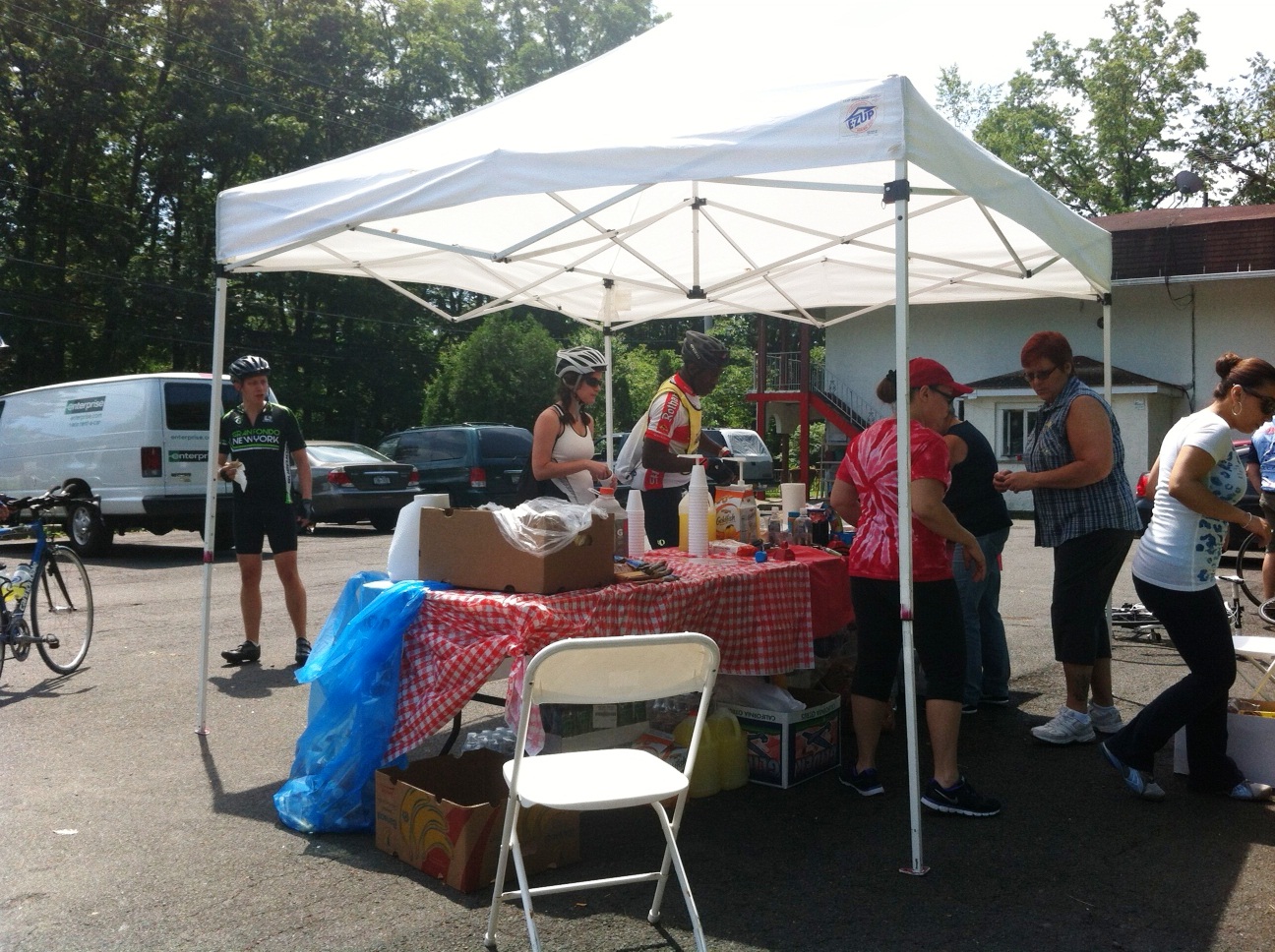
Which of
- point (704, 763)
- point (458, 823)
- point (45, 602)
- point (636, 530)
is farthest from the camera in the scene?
point (45, 602)

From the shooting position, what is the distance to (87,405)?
44.9ft

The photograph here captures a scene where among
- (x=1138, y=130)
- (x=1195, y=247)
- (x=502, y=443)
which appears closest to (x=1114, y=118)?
(x=1138, y=130)

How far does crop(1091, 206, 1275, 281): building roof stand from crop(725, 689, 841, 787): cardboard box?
71.2ft

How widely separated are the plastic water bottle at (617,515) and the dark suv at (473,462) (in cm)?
1268

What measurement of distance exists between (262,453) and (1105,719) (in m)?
5.13

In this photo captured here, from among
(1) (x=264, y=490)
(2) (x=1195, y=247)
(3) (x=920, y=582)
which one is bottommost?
(3) (x=920, y=582)

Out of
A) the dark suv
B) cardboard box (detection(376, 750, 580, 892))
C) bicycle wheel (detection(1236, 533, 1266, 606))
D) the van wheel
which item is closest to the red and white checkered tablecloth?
cardboard box (detection(376, 750, 580, 892))

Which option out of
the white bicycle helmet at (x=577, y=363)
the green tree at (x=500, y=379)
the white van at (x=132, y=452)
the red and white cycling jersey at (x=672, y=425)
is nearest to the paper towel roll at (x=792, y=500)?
the red and white cycling jersey at (x=672, y=425)

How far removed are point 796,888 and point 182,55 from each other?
3368 cm

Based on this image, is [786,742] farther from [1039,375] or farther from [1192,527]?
[1039,375]

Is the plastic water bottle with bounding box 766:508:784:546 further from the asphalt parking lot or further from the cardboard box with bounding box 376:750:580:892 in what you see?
the cardboard box with bounding box 376:750:580:892

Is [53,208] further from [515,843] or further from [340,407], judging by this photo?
[515,843]

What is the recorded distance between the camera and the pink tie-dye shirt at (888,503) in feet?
13.8

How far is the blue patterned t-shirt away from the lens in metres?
4.36
